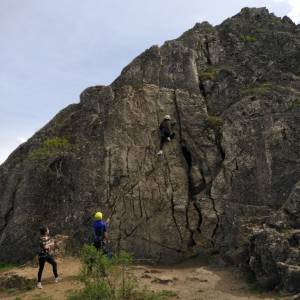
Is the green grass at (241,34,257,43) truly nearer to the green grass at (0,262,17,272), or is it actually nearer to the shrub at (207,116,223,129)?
the shrub at (207,116,223,129)

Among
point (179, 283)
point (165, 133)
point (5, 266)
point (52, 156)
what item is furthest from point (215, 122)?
point (5, 266)

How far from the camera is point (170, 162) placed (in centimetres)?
2978

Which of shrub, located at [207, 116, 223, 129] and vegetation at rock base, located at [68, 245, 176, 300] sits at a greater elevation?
shrub, located at [207, 116, 223, 129]

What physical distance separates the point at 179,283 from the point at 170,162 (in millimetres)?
9181

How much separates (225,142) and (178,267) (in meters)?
7.94

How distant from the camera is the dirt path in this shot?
20.1 m

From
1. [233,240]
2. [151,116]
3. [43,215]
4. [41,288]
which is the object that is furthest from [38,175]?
[233,240]

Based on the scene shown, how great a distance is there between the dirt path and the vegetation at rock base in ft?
7.17

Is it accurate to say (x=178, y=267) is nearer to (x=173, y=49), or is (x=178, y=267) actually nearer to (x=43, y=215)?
(x=43, y=215)

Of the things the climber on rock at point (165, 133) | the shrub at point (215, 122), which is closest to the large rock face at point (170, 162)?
the shrub at point (215, 122)

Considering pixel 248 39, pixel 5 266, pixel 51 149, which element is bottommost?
pixel 5 266

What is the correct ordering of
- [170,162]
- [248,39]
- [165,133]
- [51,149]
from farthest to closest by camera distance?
[248,39] → [51,149] → [165,133] → [170,162]

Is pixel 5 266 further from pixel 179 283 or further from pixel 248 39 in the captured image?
pixel 248 39

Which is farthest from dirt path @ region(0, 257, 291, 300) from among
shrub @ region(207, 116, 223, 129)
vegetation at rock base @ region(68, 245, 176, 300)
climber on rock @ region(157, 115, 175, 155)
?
shrub @ region(207, 116, 223, 129)
